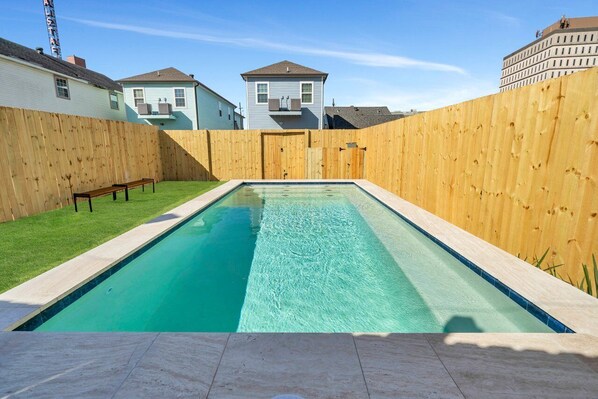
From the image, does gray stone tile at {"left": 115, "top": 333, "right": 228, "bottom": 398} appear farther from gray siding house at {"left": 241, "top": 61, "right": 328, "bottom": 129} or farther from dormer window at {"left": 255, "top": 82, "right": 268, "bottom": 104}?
dormer window at {"left": 255, "top": 82, "right": 268, "bottom": 104}

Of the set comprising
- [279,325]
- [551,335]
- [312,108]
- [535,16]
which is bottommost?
Result: [279,325]

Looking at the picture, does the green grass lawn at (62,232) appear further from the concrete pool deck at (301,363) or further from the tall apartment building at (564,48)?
the tall apartment building at (564,48)

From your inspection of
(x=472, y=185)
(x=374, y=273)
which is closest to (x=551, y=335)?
(x=374, y=273)

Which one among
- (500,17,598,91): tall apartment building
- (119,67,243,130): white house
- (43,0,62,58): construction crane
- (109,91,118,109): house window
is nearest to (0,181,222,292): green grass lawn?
(119,67,243,130): white house

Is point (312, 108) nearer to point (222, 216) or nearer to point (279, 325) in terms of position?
point (222, 216)

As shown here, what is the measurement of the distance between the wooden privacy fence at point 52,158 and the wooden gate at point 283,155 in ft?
18.4

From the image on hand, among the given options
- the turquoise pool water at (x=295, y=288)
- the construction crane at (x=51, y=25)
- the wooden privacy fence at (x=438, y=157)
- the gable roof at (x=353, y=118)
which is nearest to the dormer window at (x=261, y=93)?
the wooden privacy fence at (x=438, y=157)

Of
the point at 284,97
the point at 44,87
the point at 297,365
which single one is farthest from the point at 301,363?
the point at 44,87

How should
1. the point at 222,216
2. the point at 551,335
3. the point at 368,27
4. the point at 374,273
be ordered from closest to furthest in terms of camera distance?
1. the point at 551,335
2. the point at 374,273
3. the point at 222,216
4. the point at 368,27

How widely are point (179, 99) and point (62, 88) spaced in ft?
22.3

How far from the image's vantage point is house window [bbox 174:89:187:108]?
20688 millimetres

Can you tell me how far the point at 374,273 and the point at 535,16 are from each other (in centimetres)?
4206

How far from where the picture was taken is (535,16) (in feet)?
101

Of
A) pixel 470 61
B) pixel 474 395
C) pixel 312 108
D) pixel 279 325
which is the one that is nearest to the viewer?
pixel 474 395
